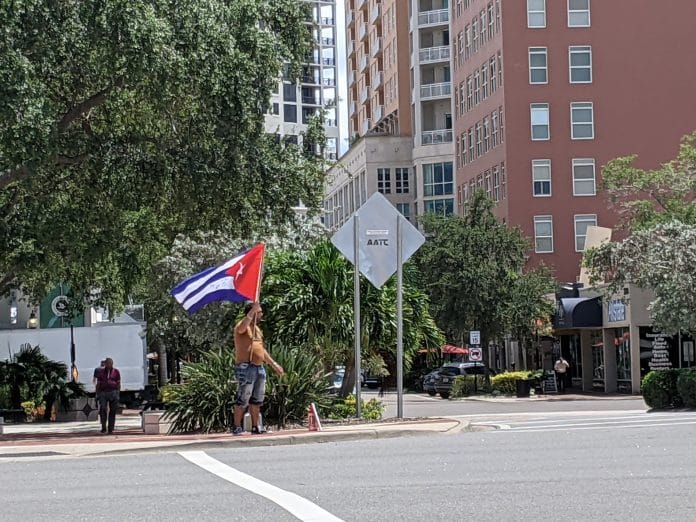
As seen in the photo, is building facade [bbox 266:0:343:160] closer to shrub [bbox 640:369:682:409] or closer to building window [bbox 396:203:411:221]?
building window [bbox 396:203:411:221]

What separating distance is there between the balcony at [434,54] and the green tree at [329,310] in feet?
252

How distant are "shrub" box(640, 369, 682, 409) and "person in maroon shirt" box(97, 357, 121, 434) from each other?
11.9 meters

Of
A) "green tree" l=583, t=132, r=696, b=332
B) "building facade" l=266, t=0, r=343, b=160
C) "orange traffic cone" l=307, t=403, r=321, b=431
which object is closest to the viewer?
"orange traffic cone" l=307, t=403, r=321, b=431

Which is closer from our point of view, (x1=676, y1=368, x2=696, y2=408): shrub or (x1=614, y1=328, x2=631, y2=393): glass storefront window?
(x1=676, y1=368, x2=696, y2=408): shrub

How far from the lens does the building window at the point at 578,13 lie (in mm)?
74625

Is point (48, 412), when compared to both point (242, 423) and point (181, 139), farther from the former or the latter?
point (242, 423)

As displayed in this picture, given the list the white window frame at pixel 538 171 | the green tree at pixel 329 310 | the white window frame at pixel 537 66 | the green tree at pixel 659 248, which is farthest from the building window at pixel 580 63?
the green tree at pixel 329 310

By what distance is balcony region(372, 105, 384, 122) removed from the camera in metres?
115

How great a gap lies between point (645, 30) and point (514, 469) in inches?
2538

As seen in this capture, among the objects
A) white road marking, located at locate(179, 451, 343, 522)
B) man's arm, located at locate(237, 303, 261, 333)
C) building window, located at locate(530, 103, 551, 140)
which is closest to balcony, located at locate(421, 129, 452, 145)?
building window, located at locate(530, 103, 551, 140)

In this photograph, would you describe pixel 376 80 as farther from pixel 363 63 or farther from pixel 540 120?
pixel 540 120

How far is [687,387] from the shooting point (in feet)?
97.4

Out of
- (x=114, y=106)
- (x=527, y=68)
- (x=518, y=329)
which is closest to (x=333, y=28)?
(x=527, y=68)

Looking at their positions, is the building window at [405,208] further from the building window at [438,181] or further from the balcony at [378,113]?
the balcony at [378,113]
